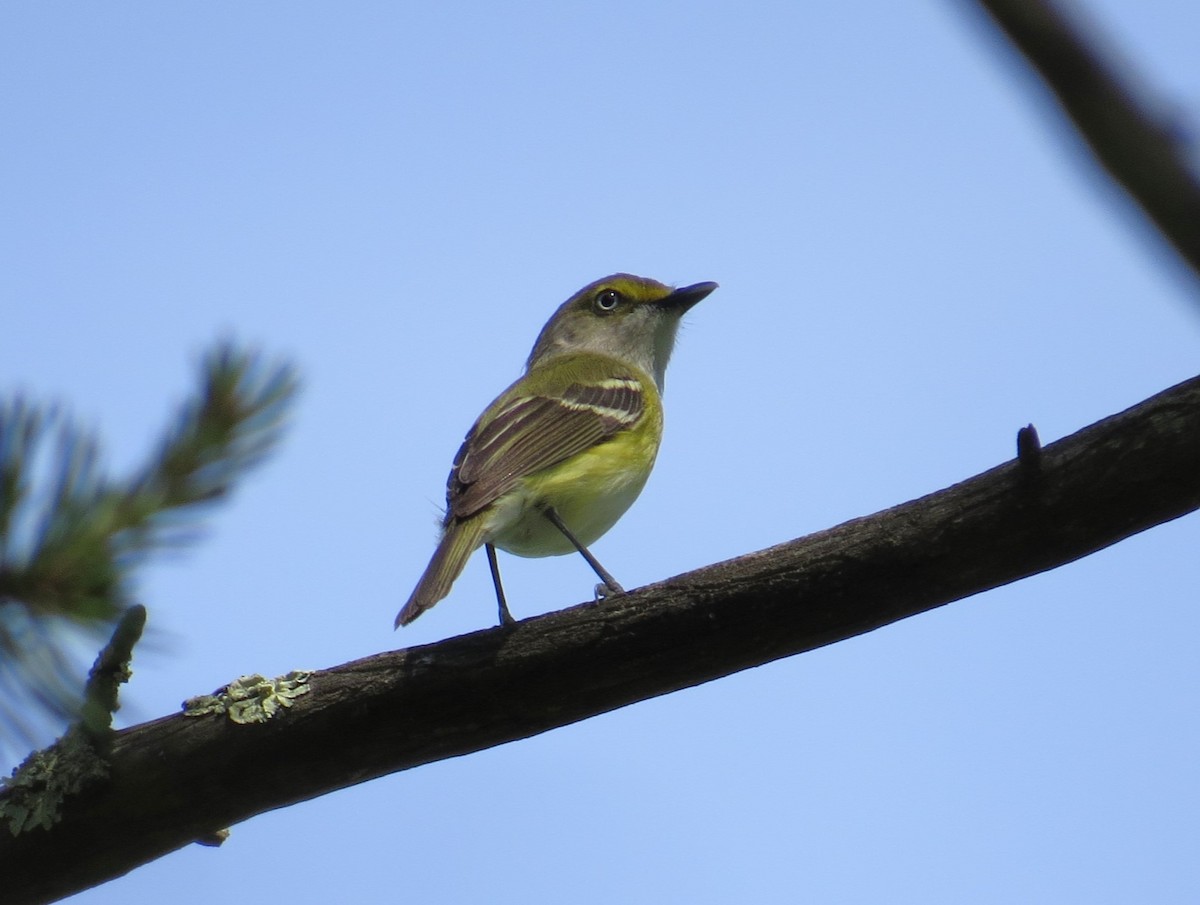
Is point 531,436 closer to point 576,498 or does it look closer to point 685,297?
point 576,498

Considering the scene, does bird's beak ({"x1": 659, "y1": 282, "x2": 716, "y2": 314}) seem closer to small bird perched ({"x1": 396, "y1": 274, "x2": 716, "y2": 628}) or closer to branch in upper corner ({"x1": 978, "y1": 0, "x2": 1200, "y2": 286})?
small bird perched ({"x1": 396, "y1": 274, "x2": 716, "y2": 628})

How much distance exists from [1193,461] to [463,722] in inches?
94.1

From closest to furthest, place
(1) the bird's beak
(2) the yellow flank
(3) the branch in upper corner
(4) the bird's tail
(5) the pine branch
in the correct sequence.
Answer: (3) the branch in upper corner → (5) the pine branch → (4) the bird's tail → (2) the yellow flank → (1) the bird's beak

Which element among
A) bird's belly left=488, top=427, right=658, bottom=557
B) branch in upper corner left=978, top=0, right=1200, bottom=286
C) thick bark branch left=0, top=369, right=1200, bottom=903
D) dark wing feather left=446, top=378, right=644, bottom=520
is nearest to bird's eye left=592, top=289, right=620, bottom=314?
dark wing feather left=446, top=378, right=644, bottom=520

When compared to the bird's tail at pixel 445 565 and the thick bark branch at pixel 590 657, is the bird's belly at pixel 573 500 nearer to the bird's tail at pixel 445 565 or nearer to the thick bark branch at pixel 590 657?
the bird's tail at pixel 445 565

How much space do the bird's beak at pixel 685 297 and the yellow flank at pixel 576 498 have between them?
1918 mm

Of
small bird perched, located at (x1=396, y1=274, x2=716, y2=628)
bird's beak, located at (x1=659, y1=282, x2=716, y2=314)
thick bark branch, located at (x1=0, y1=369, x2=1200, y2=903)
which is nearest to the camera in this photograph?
thick bark branch, located at (x1=0, y1=369, x2=1200, y2=903)

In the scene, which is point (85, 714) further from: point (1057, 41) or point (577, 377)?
point (577, 377)

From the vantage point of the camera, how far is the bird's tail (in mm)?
4883

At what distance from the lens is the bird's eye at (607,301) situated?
8984 mm

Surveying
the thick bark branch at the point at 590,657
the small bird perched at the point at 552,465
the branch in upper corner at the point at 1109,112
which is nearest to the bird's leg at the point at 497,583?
the small bird perched at the point at 552,465

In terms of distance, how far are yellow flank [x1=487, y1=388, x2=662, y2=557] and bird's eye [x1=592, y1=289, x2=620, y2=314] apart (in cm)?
228

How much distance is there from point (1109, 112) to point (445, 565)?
14.9ft

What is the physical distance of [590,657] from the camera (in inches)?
159
